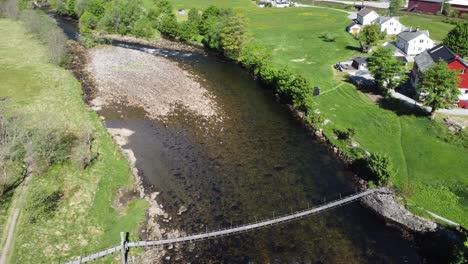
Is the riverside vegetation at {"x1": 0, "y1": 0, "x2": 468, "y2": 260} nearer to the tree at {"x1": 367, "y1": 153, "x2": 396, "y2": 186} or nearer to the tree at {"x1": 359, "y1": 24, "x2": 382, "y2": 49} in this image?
the tree at {"x1": 367, "y1": 153, "x2": 396, "y2": 186}

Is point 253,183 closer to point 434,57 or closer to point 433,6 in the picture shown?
point 434,57

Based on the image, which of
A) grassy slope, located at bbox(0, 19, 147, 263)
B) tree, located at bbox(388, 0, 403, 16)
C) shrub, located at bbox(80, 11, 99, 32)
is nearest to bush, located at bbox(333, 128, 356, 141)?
grassy slope, located at bbox(0, 19, 147, 263)

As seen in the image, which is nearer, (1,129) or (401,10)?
(1,129)

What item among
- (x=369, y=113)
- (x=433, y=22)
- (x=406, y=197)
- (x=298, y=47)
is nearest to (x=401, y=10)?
(x=433, y=22)

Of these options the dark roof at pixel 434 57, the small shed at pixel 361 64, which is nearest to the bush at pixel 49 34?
the small shed at pixel 361 64

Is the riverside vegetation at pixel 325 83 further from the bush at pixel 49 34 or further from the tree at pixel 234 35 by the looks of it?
the bush at pixel 49 34

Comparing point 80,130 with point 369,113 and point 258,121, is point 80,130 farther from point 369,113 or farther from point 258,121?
point 369,113
